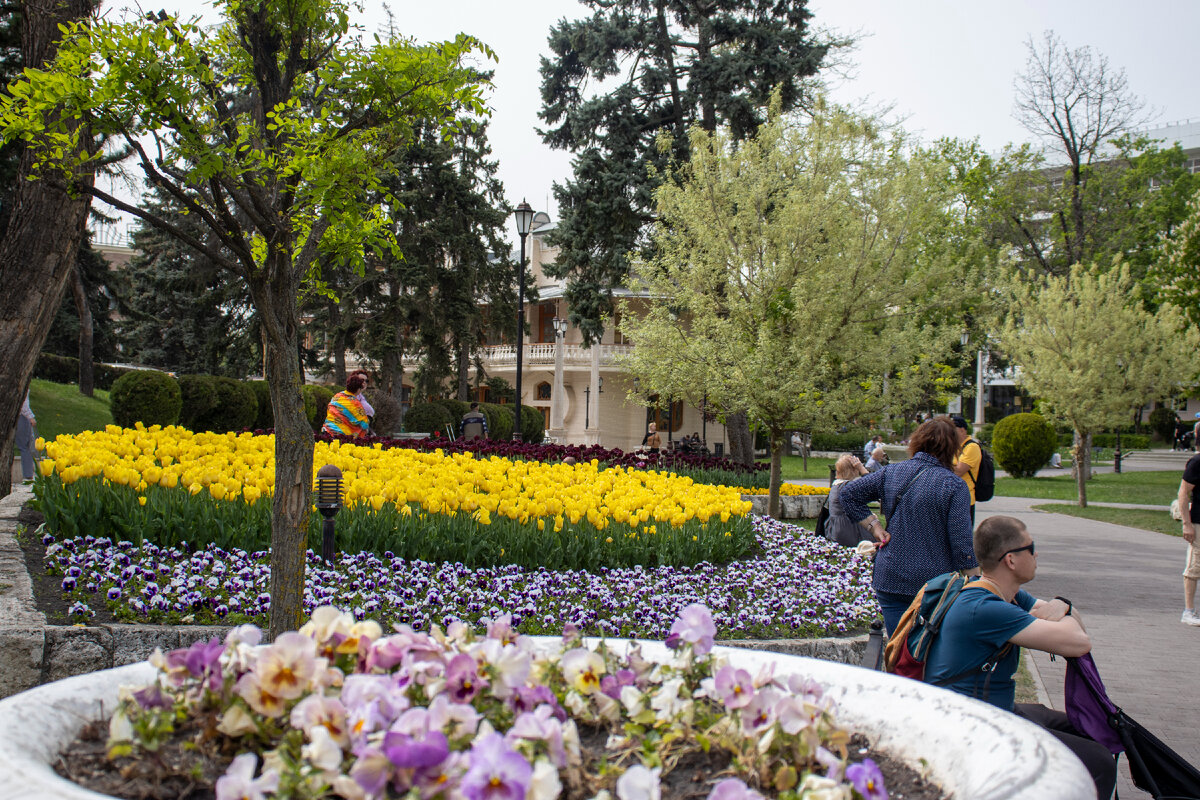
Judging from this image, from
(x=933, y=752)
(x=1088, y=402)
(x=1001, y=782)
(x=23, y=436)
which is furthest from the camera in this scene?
(x=1088, y=402)

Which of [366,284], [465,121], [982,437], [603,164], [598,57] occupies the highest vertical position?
[598,57]

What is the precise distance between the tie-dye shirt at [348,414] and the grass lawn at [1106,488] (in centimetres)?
1624

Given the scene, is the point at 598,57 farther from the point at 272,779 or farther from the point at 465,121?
the point at 272,779

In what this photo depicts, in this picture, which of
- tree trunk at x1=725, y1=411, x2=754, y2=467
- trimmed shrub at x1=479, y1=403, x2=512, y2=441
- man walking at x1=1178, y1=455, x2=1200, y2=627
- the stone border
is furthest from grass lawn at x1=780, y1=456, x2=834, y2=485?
the stone border

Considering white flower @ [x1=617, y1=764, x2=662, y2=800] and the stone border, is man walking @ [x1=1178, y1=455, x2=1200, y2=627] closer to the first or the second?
the stone border

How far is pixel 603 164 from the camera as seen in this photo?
24.0 m

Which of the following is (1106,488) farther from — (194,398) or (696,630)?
(696,630)

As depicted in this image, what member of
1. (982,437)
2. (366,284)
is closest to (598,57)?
(366,284)

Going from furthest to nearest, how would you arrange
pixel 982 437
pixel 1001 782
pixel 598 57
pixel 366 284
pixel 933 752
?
pixel 982 437
pixel 366 284
pixel 598 57
pixel 933 752
pixel 1001 782

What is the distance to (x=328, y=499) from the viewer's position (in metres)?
5.70

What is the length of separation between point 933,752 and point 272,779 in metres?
1.20

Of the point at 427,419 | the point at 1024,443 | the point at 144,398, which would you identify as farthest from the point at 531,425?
the point at 144,398

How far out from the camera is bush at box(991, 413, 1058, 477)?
88.8ft

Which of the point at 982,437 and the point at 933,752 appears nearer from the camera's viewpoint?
the point at 933,752
